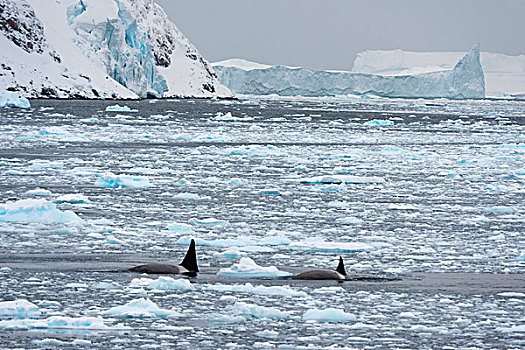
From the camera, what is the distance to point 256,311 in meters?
6.74

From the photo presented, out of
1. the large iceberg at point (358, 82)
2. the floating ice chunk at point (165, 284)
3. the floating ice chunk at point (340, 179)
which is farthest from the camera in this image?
the large iceberg at point (358, 82)

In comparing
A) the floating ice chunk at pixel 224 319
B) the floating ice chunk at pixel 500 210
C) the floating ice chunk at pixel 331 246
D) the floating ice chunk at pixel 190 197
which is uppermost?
the floating ice chunk at pixel 190 197

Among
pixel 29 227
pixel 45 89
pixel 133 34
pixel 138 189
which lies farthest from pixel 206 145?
pixel 133 34

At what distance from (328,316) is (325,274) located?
1.45 metres

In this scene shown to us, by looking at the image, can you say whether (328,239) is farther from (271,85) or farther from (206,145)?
(271,85)

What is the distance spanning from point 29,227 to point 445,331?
5893 millimetres

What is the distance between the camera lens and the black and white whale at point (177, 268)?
26.9 feet

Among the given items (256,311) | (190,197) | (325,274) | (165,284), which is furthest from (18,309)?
(190,197)

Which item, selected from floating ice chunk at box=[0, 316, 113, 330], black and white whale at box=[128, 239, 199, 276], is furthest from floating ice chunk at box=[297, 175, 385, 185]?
floating ice chunk at box=[0, 316, 113, 330]

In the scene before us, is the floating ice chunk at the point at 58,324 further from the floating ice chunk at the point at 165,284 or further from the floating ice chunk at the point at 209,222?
the floating ice chunk at the point at 209,222

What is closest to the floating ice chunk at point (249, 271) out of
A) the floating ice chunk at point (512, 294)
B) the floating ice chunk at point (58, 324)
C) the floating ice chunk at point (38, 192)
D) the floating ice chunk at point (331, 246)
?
the floating ice chunk at point (331, 246)

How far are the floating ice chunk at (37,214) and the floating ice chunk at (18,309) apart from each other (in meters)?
4.25

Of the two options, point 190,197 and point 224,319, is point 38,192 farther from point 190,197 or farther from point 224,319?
point 224,319

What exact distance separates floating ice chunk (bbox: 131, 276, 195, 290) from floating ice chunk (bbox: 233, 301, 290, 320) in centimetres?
91
